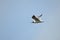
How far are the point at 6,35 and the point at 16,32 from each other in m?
0.13

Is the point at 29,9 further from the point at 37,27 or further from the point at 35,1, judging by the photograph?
the point at 37,27

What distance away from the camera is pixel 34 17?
1.50 m

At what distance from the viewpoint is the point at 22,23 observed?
1491 millimetres

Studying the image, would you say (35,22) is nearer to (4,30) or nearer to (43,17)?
(43,17)

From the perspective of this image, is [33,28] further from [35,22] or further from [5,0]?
[5,0]

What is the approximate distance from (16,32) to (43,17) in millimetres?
401

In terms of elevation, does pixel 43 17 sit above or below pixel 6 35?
above

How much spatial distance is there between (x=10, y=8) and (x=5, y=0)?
12 centimetres

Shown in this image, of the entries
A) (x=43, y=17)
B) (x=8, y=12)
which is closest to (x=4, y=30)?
(x=8, y=12)

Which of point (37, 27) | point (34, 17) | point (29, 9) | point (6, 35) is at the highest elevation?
point (29, 9)

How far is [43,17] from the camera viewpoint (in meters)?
1.50

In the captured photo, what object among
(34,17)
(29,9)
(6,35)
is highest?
(29,9)

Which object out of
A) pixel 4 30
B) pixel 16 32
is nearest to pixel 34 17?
pixel 16 32

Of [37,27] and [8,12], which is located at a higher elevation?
[8,12]
